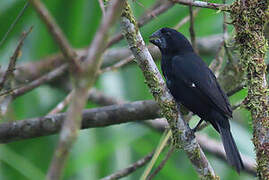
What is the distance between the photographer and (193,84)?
3.55 metres

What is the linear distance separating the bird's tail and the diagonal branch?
0.47m

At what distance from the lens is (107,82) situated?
5.29 m

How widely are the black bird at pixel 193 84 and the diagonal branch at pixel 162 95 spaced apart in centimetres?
58

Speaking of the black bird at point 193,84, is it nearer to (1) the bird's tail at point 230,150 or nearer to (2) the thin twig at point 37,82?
(1) the bird's tail at point 230,150

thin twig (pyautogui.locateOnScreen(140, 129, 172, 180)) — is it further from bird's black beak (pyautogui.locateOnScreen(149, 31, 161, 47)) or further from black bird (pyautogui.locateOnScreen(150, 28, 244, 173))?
bird's black beak (pyautogui.locateOnScreen(149, 31, 161, 47))

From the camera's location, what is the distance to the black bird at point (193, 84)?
3.35 metres

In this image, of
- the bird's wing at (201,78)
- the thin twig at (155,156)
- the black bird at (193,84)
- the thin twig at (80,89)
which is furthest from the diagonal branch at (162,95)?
the thin twig at (80,89)

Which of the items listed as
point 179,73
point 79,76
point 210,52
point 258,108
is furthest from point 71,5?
point 79,76

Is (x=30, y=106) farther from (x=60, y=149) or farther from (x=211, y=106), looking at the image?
(x=60, y=149)

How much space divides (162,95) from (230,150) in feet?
2.55

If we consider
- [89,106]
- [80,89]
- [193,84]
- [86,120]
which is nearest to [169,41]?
[193,84]

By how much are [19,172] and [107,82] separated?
1414 mm

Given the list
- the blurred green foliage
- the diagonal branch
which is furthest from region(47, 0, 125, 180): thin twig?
the blurred green foliage

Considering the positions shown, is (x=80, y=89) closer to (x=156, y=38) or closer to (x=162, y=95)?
(x=162, y=95)
